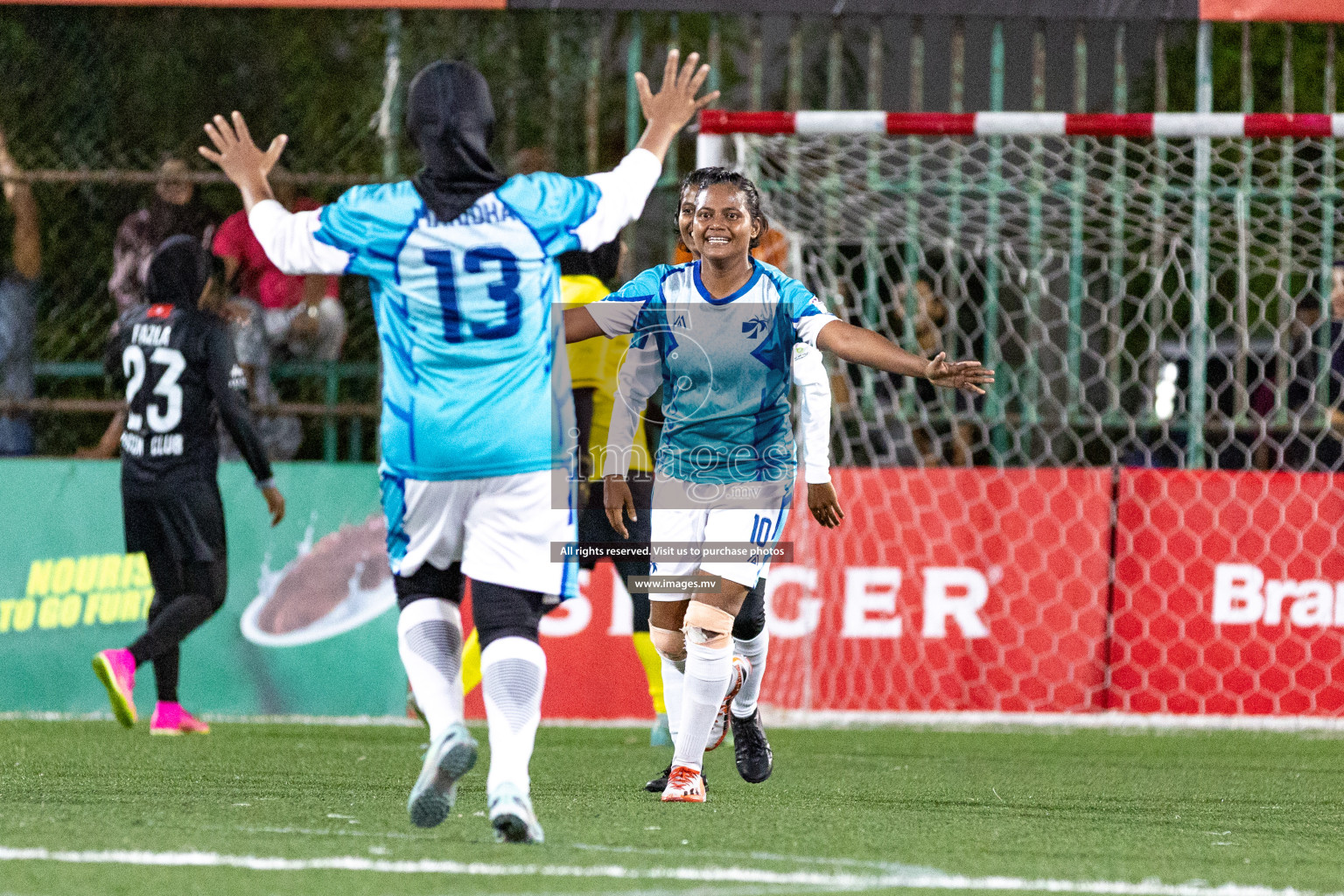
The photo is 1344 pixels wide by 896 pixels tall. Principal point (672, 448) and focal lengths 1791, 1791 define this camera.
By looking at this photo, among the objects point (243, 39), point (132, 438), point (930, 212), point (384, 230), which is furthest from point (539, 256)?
point (243, 39)

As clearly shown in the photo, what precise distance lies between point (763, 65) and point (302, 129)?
2.25 m

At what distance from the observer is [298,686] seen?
7.82 meters

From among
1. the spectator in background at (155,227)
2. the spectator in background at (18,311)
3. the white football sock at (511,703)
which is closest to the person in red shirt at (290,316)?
the spectator in background at (155,227)

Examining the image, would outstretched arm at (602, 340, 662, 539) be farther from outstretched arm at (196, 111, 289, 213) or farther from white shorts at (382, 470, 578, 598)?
outstretched arm at (196, 111, 289, 213)

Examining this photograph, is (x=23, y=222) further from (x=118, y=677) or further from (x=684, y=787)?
(x=684, y=787)

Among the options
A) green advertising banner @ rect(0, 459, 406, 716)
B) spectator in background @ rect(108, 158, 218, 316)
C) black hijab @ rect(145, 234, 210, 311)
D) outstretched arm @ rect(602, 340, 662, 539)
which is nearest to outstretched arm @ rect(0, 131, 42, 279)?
spectator in background @ rect(108, 158, 218, 316)

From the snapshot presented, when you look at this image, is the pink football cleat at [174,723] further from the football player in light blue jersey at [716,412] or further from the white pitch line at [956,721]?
the football player in light blue jersey at [716,412]

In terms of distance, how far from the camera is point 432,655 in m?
3.88

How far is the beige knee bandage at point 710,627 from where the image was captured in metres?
4.79

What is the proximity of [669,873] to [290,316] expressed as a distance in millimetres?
5395

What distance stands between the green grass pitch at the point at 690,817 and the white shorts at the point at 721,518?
63cm

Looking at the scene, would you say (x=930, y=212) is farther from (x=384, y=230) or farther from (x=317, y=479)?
(x=384, y=230)

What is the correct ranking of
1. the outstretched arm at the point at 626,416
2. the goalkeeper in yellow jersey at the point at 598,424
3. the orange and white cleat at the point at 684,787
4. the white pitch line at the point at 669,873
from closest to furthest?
the white pitch line at the point at 669,873
the orange and white cleat at the point at 684,787
the outstretched arm at the point at 626,416
the goalkeeper in yellow jersey at the point at 598,424

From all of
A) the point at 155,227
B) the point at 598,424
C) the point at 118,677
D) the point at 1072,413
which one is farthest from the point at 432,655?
the point at 1072,413
